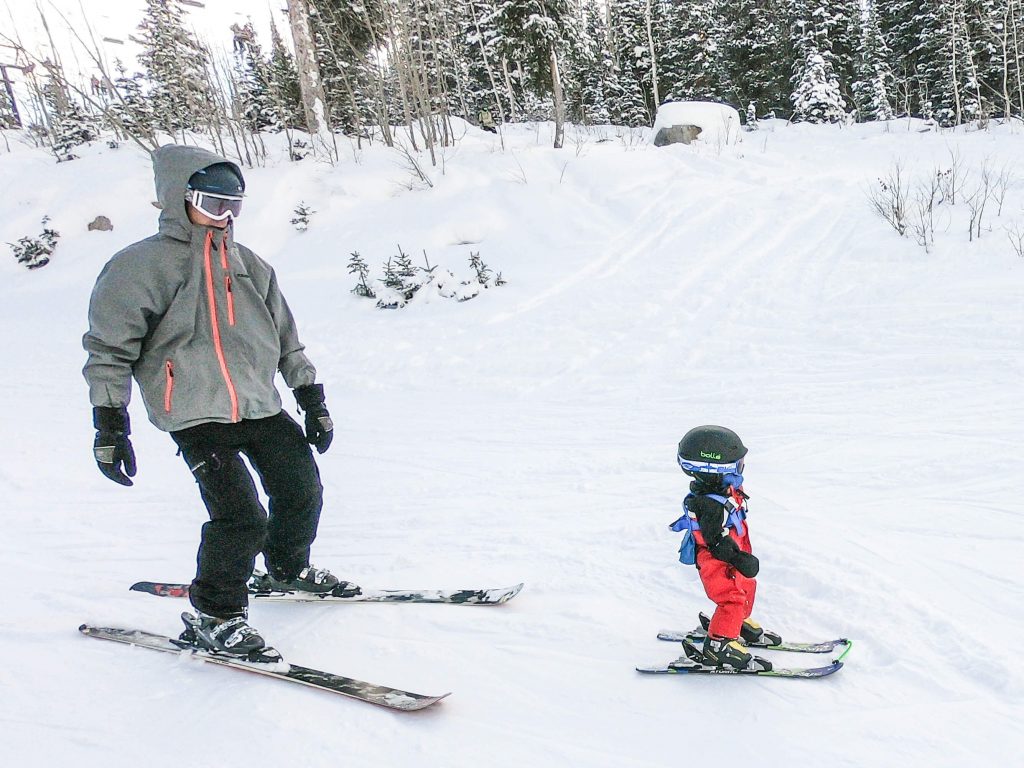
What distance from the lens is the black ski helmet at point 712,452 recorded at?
220 cm

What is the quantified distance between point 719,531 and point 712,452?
0.85 feet

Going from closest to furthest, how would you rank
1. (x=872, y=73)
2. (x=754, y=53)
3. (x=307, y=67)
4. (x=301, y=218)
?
(x=301, y=218) < (x=307, y=67) < (x=872, y=73) < (x=754, y=53)

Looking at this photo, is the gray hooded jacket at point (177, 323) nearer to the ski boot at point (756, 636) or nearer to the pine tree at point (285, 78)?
the ski boot at point (756, 636)

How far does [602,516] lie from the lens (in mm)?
3586

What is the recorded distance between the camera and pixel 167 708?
2.26 metres

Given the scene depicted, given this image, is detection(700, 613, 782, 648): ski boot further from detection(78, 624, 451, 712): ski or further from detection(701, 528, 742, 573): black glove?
detection(78, 624, 451, 712): ski

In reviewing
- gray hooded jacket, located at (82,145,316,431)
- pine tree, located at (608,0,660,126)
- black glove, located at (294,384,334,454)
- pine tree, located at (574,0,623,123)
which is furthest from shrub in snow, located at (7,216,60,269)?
pine tree, located at (608,0,660,126)

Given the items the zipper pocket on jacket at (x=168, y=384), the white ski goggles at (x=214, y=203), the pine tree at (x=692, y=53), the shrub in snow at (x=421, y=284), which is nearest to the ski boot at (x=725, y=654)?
the zipper pocket on jacket at (x=168, y=384)

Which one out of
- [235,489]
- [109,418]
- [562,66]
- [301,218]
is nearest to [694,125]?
[301,218]

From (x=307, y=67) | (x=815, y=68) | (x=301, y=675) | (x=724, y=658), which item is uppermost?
(x=307, y=67)

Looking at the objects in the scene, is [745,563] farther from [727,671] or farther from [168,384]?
[168,384]

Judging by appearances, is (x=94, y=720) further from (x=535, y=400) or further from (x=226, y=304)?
(x=535, y=400)

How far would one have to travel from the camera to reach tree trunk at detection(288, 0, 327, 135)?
16.4 metres

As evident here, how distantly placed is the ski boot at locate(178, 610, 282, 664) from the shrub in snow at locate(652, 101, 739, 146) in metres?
15.9
